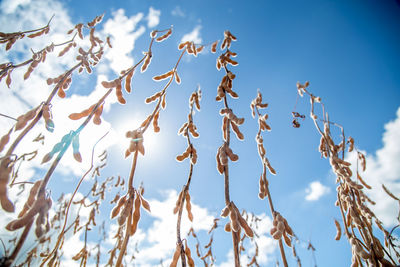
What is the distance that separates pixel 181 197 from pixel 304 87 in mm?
1481

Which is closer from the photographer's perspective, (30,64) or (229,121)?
(229,121)

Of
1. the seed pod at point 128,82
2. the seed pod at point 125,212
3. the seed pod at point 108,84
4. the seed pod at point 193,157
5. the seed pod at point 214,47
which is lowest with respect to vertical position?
the seed pod at point 125,212

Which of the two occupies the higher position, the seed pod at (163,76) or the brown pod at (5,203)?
the seed pod at (163,76)

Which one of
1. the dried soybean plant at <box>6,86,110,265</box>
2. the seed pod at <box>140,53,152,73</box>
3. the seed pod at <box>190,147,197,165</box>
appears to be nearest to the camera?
the dried soybean plant at <box>6,86,110,265</box>

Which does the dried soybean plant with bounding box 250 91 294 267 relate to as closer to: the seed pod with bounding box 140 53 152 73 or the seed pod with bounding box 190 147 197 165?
the seed pod with bounding box 190 147 197 165

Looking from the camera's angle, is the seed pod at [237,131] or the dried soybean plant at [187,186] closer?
the dried soybean plant at [187,186]

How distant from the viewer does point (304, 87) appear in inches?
67.3

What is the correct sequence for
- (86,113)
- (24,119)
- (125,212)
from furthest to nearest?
(86,113) < (24,119) < (125,212)

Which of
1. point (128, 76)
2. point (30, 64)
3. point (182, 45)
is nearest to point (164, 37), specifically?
point (182, 45)

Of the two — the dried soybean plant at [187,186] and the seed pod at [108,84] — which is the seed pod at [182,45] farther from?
the seed pod at [108,84]

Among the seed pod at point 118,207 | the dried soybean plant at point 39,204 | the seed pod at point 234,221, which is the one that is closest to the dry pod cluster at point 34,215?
the dried soybean plant at point 39,204

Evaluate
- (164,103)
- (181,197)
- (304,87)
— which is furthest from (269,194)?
(304,87)

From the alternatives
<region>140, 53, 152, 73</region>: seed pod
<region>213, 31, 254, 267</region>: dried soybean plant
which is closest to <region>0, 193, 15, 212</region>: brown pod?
<region>213, 31, 254, 267</region>: dried soybean plant

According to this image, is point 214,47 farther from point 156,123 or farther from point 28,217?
point 28,217
